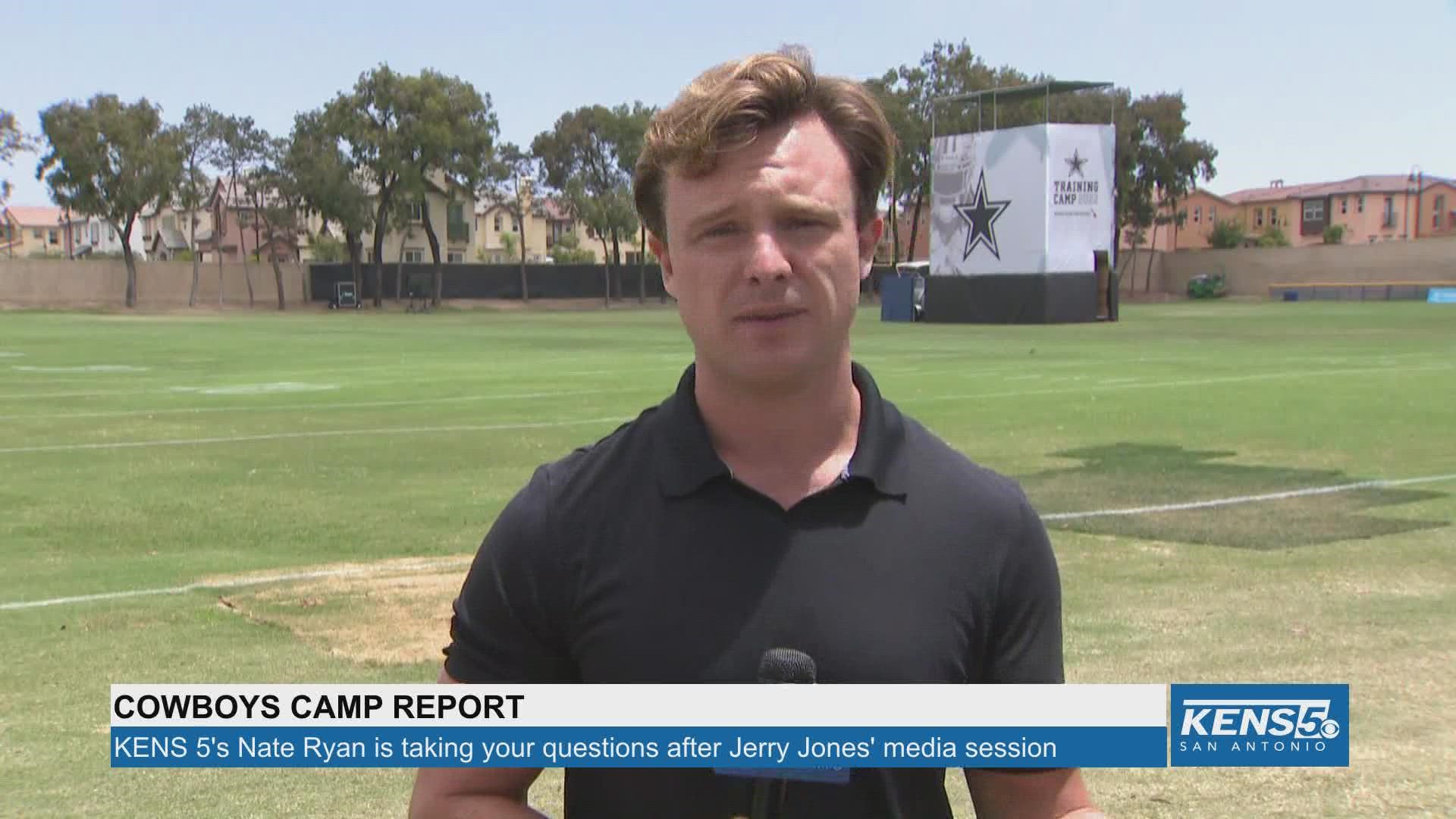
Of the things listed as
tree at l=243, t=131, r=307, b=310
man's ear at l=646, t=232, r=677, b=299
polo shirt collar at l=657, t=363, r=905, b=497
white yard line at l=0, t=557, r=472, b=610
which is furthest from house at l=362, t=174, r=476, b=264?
polo shirt collar at l=657, t=363, r=905, b=497

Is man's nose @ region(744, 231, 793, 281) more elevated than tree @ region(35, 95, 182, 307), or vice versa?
tree @ region(35, 95, 182, 307)

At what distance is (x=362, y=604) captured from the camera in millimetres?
8234

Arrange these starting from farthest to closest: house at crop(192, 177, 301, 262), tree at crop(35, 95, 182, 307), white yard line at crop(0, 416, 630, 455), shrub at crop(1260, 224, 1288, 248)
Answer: shrub at crop(1260, 224, 1288, 248) → house at crop(192, 177, 301, 262) → tree at crop(35, 95, 182, 307) → white yard line at crop(0, 416, 630, 455)

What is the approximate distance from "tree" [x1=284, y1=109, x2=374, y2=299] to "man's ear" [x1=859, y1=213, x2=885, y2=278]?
291ft

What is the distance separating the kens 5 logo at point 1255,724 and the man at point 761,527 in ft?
1.07

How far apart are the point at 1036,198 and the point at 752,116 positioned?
53.8 metres

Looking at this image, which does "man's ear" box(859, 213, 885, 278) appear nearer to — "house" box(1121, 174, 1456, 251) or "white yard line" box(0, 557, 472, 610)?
"white yard line" box(0, 557, 472, 610)

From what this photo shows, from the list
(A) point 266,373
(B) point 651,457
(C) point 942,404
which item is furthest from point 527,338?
(B) point 651,457

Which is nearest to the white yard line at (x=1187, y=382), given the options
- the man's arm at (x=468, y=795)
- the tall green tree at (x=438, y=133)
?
the man's arm at (x=468, y=795)

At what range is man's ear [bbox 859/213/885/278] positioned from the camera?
2594 millimetres

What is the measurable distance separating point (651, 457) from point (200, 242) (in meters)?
137

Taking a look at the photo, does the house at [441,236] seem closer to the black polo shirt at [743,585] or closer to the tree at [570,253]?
the tree at [570,253]

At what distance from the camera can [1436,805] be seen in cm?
509

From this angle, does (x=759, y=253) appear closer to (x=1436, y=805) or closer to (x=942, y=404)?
(x=1436, y=805)
